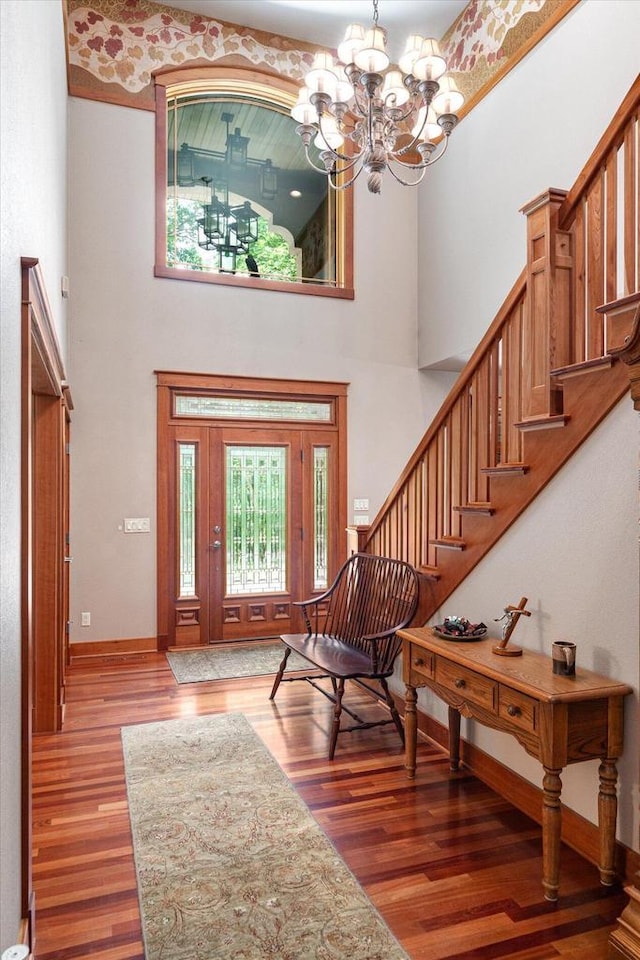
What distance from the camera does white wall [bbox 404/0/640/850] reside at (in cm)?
235

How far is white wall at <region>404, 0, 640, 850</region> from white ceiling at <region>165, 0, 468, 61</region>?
1117mm

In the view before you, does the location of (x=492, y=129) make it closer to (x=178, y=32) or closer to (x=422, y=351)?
(x=422, y=351)

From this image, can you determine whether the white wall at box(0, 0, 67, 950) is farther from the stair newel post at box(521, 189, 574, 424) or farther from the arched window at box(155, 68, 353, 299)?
the arched window at box(155, 68, 353, 299)

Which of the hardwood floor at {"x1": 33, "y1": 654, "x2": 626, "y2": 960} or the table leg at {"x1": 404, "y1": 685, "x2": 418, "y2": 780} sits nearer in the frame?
the hardwood floor at {"x1": 33, "y1": 654, "x2": 626, "y2": 960}

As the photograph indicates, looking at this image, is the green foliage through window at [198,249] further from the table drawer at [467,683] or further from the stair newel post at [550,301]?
the table drawer at [467,683]

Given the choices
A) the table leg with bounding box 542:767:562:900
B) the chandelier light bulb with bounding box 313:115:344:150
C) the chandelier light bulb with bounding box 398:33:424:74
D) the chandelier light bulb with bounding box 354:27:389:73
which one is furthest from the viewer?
the chandelier light bulb with bounding box 313:115:344:150

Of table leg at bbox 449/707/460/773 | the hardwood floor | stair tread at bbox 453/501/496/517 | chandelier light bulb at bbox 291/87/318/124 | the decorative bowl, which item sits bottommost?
the hardwood floor

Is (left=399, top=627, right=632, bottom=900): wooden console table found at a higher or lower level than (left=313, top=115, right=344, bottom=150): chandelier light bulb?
lower

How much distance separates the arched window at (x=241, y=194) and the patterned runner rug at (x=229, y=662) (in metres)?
3.39

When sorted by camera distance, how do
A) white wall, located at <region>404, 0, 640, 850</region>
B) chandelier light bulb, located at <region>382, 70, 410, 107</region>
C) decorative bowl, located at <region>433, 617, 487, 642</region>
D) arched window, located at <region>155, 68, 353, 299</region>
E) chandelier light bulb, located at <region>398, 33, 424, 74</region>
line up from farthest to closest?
arched window, located at <region>155, 68, 353, 299</region> → chandelier light bulb, located at <region>382, 70, 410, 107</region> → chandelier light bulb, located at <region>398, 33, 424, 74</region> → decorative bowl, located at <region>433, 617, 487, 642</region> → white wall, located at <region>404, 0, 640, 850</region>

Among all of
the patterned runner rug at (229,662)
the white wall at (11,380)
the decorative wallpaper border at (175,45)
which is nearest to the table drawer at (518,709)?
the white wall at (11,380)

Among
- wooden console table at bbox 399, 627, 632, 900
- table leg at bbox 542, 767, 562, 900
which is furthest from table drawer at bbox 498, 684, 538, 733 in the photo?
table leg at bbox 542, 767, 562, 900

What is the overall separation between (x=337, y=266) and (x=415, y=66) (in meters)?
2.91

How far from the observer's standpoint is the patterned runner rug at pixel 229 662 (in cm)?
489
